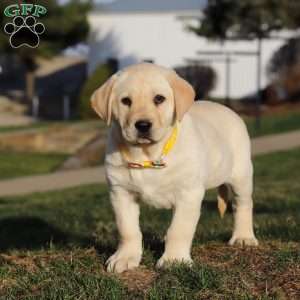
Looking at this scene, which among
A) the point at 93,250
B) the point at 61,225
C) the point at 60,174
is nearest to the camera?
the point at 93,250

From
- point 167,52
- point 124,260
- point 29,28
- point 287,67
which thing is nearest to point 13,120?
point 167,52

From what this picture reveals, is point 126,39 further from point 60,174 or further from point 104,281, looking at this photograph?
point 104,281

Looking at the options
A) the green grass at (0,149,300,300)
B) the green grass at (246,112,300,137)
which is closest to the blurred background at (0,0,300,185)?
the green grass at (246,112,300,137)

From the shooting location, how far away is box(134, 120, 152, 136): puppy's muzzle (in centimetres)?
464

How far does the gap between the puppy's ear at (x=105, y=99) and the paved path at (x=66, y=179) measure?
33.7ft

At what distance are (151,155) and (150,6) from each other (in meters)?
40.4

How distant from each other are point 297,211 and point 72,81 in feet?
152

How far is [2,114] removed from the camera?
132 feet

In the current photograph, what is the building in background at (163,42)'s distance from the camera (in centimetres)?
4084

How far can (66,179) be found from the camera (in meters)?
16.7

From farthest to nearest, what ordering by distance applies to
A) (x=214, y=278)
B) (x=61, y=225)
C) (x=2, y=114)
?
(x=2, y=114) < (x=61, y=225) < (x=214, y=278)

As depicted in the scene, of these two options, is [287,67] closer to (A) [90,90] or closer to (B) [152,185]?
(A) [90,90]

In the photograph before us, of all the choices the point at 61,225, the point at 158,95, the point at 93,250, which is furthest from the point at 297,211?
the point at 158,95

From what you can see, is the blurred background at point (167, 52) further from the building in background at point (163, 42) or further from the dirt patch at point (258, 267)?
the dirt patch at point (258, 267)
